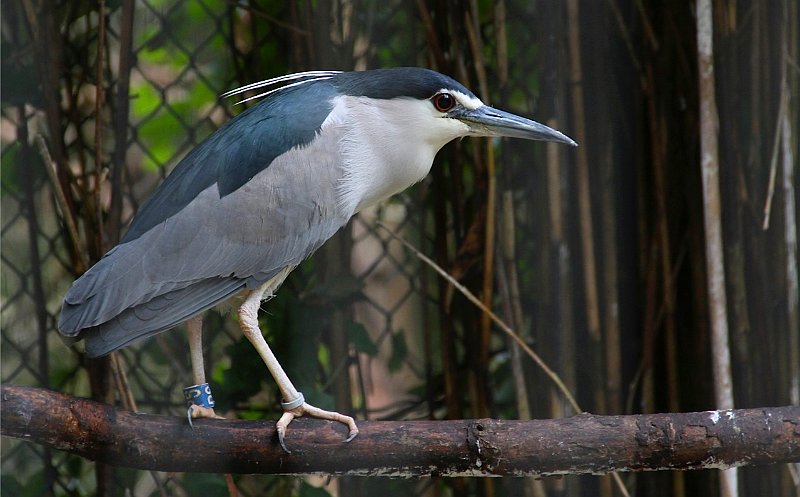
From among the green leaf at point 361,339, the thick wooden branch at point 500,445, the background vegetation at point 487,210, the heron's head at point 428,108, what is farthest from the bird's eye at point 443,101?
the green leaf at point 361,339

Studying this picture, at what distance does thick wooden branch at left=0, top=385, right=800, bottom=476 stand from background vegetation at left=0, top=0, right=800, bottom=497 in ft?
1.49

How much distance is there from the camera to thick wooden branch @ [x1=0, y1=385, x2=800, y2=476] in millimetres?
1073

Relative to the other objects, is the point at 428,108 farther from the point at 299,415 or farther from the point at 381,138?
the point at 299,415

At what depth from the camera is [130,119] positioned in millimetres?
1730

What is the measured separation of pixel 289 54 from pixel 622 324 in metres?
0.85

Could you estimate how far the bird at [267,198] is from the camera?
1.12 metres

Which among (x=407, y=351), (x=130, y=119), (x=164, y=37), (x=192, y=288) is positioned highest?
(x=164, y=37)

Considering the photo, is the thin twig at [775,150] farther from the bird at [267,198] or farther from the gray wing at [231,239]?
the gray wing at [231,239]

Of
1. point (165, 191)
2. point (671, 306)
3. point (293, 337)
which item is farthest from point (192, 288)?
point (671, 306)

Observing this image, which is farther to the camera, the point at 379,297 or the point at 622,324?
the point at 379,297

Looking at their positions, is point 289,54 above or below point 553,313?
above

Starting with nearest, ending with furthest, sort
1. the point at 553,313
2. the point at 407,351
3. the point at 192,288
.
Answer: the point at 192,288
the point at 553,313
the point at 407,351

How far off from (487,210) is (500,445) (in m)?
0.63

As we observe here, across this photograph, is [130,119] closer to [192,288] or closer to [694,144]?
[192,288]
